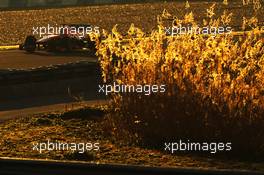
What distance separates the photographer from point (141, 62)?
13.2 meters

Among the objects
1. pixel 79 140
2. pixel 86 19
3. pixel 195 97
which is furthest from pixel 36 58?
pixel 86 19

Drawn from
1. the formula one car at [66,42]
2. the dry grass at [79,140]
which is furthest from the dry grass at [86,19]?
the dry grass at [79,140]

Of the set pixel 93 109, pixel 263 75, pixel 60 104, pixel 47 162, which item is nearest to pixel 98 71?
pixel 60 104

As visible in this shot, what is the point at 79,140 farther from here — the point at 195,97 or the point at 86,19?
the point at 86,19

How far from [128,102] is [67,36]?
2567cm

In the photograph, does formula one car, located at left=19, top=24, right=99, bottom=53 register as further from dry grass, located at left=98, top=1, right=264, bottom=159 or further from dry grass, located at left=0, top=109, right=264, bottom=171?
dry grass, located at left=98, top=1, right=264, bottom=159

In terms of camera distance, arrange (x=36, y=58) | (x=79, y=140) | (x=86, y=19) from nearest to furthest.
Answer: (x=79, y=140) → (x=36, y=58) → (x=86, y=19)

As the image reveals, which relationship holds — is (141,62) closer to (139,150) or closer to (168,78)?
(168,78)

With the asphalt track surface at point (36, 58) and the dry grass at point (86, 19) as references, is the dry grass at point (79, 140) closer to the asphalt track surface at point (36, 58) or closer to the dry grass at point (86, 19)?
the asphalt track surface at point (36, 58)

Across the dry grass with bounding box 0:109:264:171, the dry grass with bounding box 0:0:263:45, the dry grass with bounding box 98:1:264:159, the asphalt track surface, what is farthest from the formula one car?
the dry grass with bounding box 98:1:264:159

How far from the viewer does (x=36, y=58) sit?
34969 millimetres

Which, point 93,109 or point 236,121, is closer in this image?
point 236,121

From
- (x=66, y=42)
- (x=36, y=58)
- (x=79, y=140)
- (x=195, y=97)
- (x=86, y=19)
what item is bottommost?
(x=86, y=19)

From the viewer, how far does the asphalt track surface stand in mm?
31969
